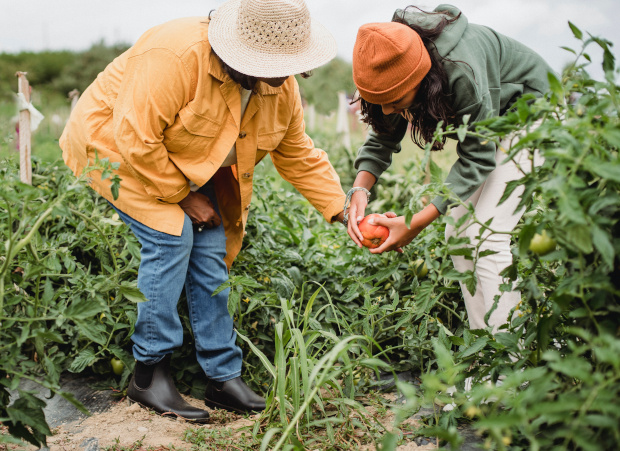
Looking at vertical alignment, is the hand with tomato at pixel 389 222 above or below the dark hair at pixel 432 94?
below

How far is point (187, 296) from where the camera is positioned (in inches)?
91.0

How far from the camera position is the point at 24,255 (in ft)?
6.82

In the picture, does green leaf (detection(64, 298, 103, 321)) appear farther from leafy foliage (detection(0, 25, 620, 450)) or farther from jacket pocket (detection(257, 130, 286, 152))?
jacket pocket (detection(257, 130, 286, 152))

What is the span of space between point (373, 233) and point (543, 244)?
36.5 inches

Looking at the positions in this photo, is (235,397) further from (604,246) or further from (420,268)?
(604,246)

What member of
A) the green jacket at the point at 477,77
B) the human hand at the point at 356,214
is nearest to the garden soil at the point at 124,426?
the human hand at the point at 356,214

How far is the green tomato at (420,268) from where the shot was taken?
246 centimetres

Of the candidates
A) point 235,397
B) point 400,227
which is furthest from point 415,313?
point 235,397

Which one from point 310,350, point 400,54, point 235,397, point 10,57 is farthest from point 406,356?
point 10,57

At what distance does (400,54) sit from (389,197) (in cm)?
228

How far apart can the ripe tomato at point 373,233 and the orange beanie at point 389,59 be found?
515mm

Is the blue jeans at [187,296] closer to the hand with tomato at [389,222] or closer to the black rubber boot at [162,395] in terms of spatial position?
the black rubber boot at [162,395]

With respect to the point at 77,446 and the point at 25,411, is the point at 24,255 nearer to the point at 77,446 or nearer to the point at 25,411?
the point at 77,446

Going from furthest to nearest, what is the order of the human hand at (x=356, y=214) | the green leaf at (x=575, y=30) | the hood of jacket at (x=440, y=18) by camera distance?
the human hand at (x=356, y=214), the hood of jacket at (x=440, y=18), the green leaf at (x=575, y=30)
